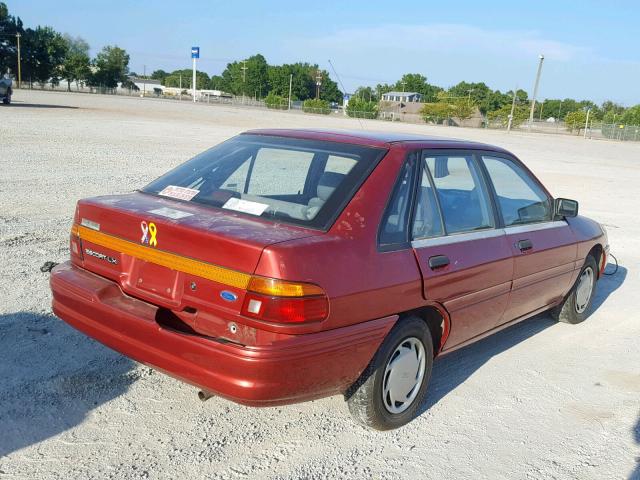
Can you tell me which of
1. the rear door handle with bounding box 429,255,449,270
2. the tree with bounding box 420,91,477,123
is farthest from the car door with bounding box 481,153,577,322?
the tree with bounding box 420,91,477,123

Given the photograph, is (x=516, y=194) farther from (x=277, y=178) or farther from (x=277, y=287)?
(x=277, y=287)

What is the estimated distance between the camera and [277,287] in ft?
9.54

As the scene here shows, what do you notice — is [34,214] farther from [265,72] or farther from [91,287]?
[265,72]

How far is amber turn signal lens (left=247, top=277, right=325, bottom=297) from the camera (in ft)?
9.53

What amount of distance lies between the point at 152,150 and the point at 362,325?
1435cm

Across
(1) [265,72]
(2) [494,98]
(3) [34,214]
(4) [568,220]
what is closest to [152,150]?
(3) [34,214]

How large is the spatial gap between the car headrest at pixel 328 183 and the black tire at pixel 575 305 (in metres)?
2.95

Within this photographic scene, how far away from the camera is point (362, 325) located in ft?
10.6

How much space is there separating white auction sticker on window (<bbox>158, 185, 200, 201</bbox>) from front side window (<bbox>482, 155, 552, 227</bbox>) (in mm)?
2031

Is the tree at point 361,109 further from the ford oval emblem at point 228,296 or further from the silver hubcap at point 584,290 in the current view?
the ford oval emblem at point 228,296

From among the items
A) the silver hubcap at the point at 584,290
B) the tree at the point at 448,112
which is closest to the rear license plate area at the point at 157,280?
the silver hubcap at the point at 584,290

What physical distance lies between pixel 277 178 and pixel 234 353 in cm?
170

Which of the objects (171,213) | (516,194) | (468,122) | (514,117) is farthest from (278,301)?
(468,122)

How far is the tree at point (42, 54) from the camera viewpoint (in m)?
85.1
